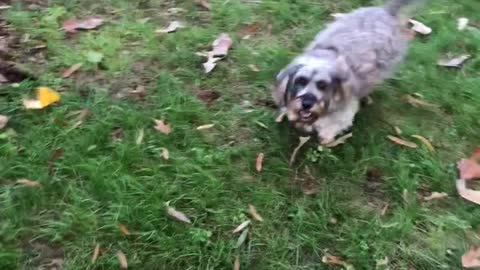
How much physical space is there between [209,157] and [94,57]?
1203 millimetres

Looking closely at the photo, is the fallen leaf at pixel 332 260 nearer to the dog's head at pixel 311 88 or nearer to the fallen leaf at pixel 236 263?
the fallen leaf at pixel 236 263

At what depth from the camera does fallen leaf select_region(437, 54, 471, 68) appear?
4828 millimetres

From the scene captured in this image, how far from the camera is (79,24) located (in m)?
4.96

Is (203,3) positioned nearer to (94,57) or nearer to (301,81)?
(94,57)

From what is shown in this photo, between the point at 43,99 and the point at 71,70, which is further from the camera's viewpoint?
the point at 71,70

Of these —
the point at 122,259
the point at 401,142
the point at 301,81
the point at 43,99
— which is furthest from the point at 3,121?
the point at 401,142

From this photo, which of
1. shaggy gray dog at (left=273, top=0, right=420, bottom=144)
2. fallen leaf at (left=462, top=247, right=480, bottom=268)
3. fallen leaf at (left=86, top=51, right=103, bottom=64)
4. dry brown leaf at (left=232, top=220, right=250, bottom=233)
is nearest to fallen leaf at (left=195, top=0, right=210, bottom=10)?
fallen leaf at (left=86, top=51, right=103, bottom=64)

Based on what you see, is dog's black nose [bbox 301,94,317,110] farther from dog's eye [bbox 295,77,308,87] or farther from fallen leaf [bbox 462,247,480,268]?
fallen leaf [bbox 462,247,480,268]

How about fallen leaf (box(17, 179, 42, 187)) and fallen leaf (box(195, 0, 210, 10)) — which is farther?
fallen leaf (box(195, 0, 210, 10))

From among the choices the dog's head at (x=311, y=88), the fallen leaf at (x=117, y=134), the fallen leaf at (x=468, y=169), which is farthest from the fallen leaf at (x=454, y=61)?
the fallen leaf at (x=117, y=134)

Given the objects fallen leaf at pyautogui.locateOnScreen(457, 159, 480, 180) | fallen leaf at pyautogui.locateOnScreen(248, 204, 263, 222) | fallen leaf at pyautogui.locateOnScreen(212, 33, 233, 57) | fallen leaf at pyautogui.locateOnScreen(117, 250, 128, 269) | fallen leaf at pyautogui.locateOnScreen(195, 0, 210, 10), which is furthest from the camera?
fallen leaf at pyautogui.locateOnScreen(195, 0, 210, 10)

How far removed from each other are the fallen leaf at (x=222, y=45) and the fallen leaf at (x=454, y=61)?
4.71 ft

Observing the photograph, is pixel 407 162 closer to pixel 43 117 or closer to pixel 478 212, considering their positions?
pixel 478 212

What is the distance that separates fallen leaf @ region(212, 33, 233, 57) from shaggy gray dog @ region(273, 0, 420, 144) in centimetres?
65
